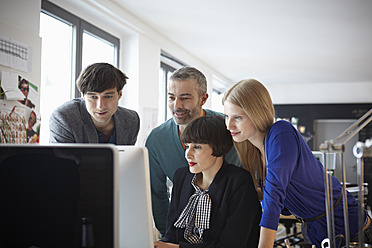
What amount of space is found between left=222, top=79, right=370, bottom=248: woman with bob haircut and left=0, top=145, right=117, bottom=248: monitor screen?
1.95 ft

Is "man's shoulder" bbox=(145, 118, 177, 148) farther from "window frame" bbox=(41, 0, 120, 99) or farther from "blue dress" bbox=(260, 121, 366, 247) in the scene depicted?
"window frame" bbox=(41, 0, 120, 99)

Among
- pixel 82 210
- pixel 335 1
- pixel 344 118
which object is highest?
pixel 335 1

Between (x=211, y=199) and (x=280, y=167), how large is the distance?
0.97ft

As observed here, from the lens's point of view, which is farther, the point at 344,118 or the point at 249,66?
the point at 344,118

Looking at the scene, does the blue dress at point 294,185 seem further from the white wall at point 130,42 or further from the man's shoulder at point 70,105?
the white wall at point 130,42

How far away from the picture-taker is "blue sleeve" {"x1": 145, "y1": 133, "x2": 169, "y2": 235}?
171cm

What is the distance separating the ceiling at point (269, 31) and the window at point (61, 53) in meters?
0.48

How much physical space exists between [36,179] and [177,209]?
68 cm

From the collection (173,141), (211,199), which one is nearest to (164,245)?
(211,199)

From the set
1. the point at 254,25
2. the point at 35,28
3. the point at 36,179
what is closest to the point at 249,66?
the point at 254,25

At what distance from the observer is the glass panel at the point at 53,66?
299cm

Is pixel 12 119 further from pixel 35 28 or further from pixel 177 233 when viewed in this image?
pixel 177 233

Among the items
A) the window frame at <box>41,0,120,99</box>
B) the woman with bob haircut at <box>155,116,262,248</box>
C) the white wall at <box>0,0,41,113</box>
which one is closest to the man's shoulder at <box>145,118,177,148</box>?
the woman with bob haircut at <box>155,116,262,248</box>

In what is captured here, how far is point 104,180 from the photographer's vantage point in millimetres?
761
